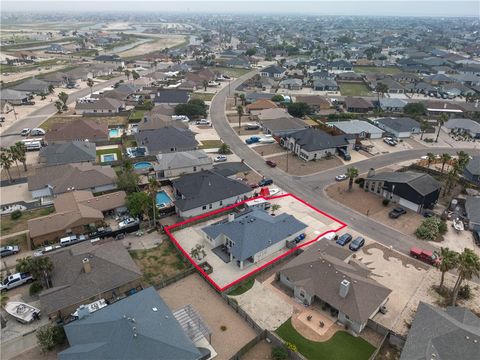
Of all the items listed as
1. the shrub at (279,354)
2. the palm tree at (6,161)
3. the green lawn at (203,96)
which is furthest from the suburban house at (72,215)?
the green lawn at (203,96)

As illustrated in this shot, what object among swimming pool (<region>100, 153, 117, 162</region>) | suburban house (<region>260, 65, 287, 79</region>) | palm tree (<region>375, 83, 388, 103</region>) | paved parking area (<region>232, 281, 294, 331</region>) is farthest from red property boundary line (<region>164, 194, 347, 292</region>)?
suburban house (<region>260, 65, 287, 79</region>)

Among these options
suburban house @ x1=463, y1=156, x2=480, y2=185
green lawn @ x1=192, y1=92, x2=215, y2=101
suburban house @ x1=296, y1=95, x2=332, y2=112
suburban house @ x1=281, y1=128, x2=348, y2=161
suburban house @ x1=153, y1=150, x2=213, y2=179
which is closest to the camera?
suburban house @ x1=463, y1=156, x2=480, y2=185

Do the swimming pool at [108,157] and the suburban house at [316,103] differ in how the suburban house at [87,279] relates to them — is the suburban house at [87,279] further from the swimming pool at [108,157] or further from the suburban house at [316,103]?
the suburban house at [316,103]

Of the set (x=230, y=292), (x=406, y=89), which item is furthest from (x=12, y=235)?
(x=406, y=89)

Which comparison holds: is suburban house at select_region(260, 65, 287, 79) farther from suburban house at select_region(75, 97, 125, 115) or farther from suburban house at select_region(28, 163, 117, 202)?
suburban house at select_region(28, 163, 117, 202)

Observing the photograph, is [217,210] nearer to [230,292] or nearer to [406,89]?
[230,292]

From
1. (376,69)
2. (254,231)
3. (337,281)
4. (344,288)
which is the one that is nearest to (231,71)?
(376,69)
